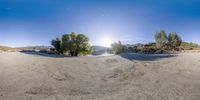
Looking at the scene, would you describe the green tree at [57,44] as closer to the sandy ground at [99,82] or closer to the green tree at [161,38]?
the green tree at [161,38]

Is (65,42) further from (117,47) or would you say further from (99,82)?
(99,82)

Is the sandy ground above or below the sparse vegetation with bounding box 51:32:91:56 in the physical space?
below

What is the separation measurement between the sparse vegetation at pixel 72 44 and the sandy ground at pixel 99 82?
4809 cm

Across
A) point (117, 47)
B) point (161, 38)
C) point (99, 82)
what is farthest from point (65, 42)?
point (99, 82)

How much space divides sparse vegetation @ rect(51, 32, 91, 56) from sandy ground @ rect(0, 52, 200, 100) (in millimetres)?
48086

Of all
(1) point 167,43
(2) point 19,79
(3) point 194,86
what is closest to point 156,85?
(3) point 194,86

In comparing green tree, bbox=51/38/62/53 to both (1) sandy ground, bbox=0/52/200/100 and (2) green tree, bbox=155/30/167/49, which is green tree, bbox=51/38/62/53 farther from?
(1) sandy ground, bbox=0/52/200/100

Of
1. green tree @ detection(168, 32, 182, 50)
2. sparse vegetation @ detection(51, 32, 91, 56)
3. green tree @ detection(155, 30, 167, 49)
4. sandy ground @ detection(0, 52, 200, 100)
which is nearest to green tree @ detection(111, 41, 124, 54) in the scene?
sparse vegetation @ detection(51, 32, 91, 56)

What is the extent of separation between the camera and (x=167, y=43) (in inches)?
3711

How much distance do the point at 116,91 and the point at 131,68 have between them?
22.6 ft

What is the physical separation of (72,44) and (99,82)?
53.6 m

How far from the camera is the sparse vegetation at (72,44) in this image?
6831 centimetres

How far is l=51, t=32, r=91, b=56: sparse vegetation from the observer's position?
68.3 metres

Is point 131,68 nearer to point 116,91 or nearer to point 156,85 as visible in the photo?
point 156,85
